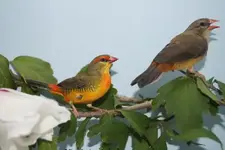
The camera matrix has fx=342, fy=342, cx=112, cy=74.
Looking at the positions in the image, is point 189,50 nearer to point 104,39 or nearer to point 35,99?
point 104,39

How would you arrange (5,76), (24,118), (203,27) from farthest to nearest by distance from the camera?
(203,27) < (5,76) < (24,118)

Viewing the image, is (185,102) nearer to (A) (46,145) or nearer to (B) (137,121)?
(B) (137,121)

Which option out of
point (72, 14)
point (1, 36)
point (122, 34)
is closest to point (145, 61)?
point (122, 34)

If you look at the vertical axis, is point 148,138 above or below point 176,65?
below

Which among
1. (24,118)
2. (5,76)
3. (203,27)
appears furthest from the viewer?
(203,27)

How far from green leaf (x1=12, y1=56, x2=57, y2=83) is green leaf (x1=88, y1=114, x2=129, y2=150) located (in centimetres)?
12

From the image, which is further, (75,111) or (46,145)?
(75,111)

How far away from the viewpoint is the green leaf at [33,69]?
599 millimetres

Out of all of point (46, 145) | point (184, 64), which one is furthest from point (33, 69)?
point (184, 64)

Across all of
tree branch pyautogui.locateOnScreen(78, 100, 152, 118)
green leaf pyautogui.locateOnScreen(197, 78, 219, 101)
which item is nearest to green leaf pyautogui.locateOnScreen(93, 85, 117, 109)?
tree branch pyautogui.locateOnScreen(78, 100, 152, 118)

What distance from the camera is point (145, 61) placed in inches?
28.9

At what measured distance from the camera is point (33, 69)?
0.61m

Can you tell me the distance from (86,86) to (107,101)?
0.08 m

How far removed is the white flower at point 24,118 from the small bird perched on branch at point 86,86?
0.48 ft
